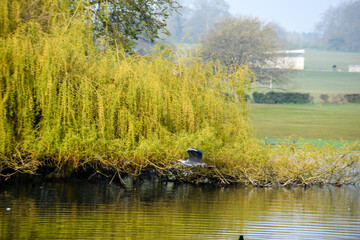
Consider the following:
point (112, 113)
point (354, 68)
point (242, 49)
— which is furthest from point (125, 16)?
point (354, 68)

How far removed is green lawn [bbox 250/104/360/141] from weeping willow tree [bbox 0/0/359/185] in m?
17.2

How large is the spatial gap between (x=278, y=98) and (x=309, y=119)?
54.3 feet

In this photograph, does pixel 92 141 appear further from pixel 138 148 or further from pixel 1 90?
pixel 1 90

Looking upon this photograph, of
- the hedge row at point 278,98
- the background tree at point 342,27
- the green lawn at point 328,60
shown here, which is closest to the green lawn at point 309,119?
the hedge row at point 278,98

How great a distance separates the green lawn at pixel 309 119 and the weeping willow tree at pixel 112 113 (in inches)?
678

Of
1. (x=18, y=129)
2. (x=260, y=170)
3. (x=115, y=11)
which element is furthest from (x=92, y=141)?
(x=115, y=11)

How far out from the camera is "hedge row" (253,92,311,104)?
197 feet

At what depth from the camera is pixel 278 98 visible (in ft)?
199

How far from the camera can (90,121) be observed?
40.4 ft

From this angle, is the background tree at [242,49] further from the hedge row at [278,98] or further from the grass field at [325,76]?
the grass field at [325,76]

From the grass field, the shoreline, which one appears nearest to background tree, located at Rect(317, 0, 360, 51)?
the grass field

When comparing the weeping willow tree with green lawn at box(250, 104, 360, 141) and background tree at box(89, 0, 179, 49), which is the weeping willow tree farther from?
green lawn at box(250, 104, 360, 141)

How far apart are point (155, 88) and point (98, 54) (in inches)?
73.7

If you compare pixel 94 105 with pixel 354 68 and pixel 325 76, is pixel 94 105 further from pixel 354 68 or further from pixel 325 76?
pixel 354 68
